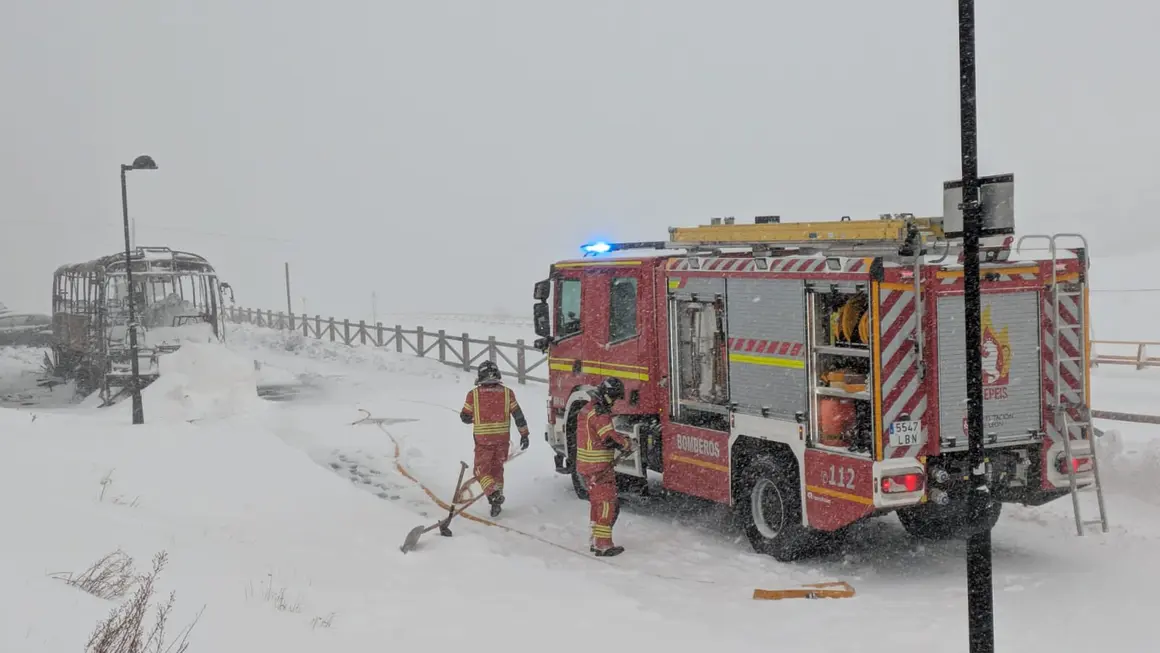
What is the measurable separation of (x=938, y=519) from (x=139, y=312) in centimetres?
1915

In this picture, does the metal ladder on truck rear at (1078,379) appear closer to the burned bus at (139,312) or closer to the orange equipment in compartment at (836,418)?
the orange equipment in compartment at (836,418)

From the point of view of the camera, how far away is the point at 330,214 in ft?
400

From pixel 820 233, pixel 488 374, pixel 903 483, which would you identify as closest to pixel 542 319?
pixel 488 374

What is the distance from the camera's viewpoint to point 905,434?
7855mm

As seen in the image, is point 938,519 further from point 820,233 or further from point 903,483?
point 820,233

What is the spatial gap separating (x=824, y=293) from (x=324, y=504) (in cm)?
530

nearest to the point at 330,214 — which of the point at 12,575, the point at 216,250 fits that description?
the point at 216,250

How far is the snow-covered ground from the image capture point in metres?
6.18

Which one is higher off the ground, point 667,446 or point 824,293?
point 824,293

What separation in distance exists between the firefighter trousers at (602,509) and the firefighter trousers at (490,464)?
1731 millimetres

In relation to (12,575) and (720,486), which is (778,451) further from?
(12,575)

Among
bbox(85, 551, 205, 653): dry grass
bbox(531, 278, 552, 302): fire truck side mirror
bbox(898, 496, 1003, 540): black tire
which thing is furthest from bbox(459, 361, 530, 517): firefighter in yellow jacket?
bbox(85, 551, 205, 653): dry grass

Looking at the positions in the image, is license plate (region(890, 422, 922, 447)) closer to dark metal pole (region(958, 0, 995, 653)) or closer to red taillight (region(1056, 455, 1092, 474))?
red taillight (region(1056, 455, 1092, 474))

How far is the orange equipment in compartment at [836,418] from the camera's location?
8398 mm
